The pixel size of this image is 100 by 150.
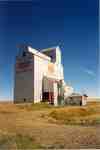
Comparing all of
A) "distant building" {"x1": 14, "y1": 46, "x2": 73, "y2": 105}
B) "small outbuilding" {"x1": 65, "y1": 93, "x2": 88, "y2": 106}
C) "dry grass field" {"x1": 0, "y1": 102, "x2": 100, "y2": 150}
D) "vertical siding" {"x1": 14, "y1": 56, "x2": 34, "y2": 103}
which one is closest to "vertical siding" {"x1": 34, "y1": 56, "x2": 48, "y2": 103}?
"distant building" {"x1": 14, "y1": 46, "x2": 73, "y2": 105}

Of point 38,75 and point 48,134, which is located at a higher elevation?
point 38,75

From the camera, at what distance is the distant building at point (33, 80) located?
976 centimetres

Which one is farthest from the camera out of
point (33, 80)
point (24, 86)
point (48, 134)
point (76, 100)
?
point (76, 100)

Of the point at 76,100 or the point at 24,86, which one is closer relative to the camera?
the point at 24,86

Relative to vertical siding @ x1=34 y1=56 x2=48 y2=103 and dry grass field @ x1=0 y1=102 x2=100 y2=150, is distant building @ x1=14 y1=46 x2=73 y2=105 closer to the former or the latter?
vertical siding @ x1=34 y1=56 x2=48 y2=103

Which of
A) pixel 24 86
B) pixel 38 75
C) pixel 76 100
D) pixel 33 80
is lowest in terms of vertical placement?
pixel 76 100

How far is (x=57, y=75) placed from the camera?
41.0ft

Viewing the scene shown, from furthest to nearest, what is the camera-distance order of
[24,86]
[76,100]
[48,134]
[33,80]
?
[76,100]
[24,86]
[33,80]
[48,134]

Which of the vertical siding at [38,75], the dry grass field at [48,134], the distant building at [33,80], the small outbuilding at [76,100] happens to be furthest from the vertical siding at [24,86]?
the dry grass field at [48,134]

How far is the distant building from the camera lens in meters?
9.76

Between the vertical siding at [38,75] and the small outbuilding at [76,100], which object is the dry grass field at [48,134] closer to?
the vertical siding at [38,75]

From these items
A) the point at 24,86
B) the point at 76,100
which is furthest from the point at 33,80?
the point at 76,100

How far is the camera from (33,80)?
9.75m

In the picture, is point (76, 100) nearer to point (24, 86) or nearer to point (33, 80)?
point (33, 80)
